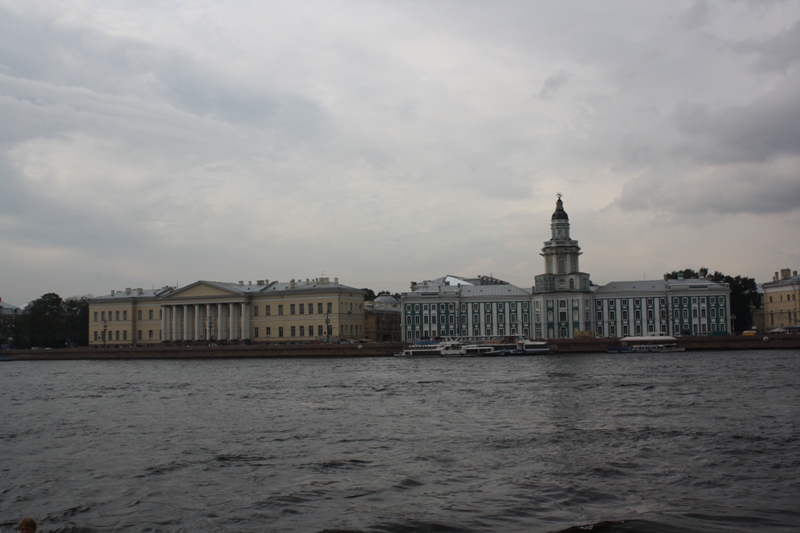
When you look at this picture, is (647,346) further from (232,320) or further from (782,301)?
(232,320)

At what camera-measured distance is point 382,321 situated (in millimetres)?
89250

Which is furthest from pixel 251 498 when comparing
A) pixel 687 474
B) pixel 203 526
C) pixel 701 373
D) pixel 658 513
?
pixel 701 373

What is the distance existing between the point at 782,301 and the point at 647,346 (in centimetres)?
2791

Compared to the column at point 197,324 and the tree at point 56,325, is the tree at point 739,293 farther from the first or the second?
the tree at point 56,325

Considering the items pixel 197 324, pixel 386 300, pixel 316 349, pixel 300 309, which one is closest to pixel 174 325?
pixel 197 324

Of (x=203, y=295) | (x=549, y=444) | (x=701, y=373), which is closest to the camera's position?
(x=549, y=444)

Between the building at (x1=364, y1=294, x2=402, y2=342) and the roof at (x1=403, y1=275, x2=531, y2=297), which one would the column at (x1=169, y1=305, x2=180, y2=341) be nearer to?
the building at (x1=364, y1=294, x2=402, y2=342)

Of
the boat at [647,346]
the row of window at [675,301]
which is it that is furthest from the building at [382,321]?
the boat at [647,346]

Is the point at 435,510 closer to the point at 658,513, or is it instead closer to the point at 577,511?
the point at 577,511

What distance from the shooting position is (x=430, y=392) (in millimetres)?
29156

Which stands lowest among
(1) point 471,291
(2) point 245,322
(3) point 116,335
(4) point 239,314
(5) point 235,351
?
(5) point 235,351

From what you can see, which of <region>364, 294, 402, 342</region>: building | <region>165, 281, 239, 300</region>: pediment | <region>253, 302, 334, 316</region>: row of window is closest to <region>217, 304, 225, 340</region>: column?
<region>165, 281, 239, 300</region>: pediment

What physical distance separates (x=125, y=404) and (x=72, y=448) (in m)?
9.89

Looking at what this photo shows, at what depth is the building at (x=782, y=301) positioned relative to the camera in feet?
266
